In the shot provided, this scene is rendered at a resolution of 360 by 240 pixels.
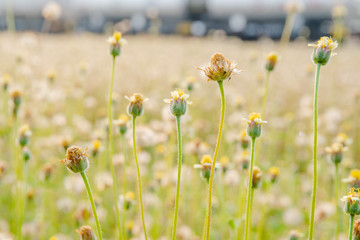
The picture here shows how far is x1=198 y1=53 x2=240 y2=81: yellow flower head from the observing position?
68 centimetres

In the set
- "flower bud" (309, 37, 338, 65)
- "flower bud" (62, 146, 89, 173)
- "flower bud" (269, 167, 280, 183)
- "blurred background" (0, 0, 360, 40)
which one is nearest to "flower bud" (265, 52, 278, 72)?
"flower bud" (269, 167, 280, 183)

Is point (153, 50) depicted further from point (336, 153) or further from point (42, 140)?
point (336, 153)

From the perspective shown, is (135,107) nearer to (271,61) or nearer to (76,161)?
(76,161)

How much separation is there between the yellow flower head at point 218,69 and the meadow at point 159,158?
169 mm

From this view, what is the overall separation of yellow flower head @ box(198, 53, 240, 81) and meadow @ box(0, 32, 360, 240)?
0.55 feet

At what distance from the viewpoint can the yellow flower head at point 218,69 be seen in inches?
26.8

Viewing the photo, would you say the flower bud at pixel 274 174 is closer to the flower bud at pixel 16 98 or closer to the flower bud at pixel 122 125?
the flower bud at pixel 122 125

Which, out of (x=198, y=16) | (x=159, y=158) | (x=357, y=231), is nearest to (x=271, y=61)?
(x=357, y=231)

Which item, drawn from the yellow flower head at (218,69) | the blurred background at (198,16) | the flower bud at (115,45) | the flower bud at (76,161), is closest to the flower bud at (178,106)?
the yellow flower head at (218,69)

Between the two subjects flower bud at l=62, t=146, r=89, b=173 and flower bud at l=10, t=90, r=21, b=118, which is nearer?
flower bud at l=62, t=146, r=89, b=173

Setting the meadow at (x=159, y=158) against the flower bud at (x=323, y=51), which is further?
the meadow at (x=159, y=158)

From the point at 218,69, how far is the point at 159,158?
5.35 ft

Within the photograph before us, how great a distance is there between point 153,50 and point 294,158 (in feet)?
11.2

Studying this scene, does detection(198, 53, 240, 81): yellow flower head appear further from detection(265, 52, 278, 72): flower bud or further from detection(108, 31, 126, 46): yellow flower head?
detection(265, 52, 278, 72): flower bud
